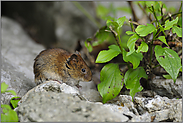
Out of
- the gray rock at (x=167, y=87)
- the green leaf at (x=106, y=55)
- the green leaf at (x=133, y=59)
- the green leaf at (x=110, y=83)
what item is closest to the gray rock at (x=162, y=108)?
the green leaf at (x=110, y=83)

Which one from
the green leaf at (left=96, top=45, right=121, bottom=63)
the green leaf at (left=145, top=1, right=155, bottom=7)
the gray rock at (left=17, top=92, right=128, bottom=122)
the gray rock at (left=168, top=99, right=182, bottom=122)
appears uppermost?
the green leaf at (left=145, top=1, right=155, bottom=7)

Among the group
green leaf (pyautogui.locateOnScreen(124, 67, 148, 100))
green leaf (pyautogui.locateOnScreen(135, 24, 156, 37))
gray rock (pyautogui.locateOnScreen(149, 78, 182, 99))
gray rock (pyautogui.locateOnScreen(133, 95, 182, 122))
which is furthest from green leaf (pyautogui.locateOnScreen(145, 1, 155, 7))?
gray rock (pyautogui.locateOnScreen(133, 95, 182, 122))

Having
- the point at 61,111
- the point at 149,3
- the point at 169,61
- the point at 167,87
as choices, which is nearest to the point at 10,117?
the point at 61,111

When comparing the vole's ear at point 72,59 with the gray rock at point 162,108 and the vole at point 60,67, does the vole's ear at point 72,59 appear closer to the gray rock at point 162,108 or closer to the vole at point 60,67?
the vole at point 60,67

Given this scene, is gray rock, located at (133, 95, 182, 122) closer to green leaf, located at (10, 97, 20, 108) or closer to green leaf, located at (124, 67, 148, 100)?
green leaf, located at (124, 67, 148, 100)

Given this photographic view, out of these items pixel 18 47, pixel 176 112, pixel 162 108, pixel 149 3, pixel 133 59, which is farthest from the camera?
pixel 18 47

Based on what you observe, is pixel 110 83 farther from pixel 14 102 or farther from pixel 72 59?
pixel 14 102

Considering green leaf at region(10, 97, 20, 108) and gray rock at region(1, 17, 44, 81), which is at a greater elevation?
gray rock at region(1, 17, 44, 81)
